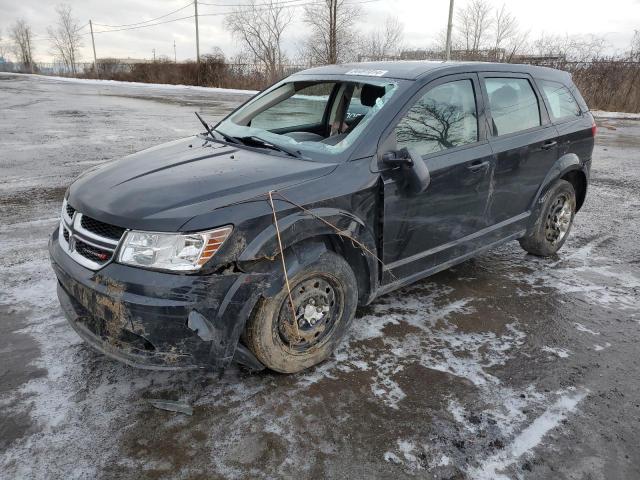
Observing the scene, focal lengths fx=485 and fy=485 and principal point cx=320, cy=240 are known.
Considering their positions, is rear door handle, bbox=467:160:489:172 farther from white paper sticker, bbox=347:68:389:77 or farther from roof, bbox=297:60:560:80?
white paper sticker, bbox=347:68:389:77

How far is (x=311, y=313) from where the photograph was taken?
2832mm

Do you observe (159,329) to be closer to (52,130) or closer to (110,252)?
(110,252)

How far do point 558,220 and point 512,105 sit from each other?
4.56 feet

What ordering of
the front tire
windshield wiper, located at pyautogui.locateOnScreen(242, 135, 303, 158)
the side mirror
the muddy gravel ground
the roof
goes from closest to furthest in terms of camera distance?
the muddy gravel ground → the front tire → the side mirror → windshield wiper, located at pyautogui.locateOnScreen(242, 135, 303, 158) → the roof

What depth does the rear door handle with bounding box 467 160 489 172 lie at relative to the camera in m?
3.49

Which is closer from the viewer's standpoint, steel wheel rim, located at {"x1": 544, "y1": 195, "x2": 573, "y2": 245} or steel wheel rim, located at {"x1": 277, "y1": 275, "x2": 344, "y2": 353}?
steel wheel rim, located at {"x1": 277, "y1": 275, "x2": 344, "y2": 353}

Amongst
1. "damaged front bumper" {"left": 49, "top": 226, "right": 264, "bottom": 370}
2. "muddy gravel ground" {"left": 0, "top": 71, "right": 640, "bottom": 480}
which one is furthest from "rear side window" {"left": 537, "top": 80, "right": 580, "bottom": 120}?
"damaged front bumper" {"left": 49, "top": 226, "right": 264, "bottom": 370}

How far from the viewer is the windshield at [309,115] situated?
10.5 feet

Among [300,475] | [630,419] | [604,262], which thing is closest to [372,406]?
[300,475]

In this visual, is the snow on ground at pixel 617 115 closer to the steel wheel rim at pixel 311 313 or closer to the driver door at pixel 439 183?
the driver door at pixel 439 183

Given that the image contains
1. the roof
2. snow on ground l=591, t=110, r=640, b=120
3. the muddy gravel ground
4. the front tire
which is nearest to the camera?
the muddy gravel ground

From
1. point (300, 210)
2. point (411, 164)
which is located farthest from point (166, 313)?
point (411, 164)

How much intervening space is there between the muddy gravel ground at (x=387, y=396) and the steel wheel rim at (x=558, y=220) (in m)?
0.45

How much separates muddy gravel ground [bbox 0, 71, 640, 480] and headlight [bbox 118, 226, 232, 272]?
2.71ft
